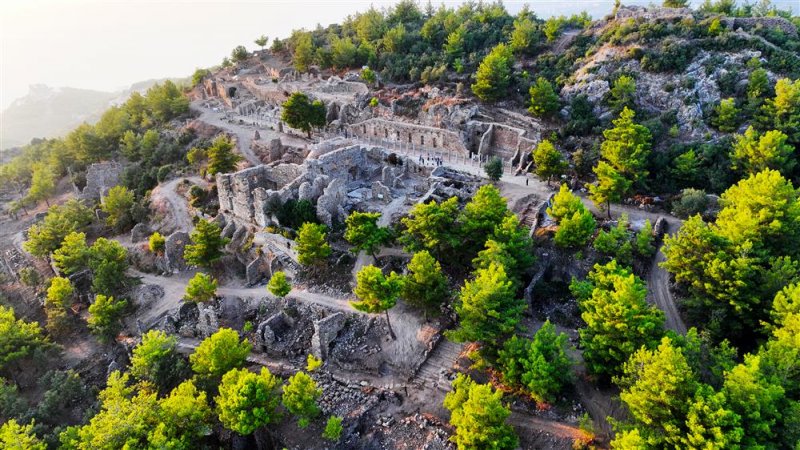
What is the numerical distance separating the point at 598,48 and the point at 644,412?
6093 centimetres

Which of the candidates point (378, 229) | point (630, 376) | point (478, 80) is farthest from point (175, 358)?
point (478, 80)

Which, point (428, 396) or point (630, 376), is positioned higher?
point (630, 376)

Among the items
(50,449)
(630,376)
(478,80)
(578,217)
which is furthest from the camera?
(478,80)

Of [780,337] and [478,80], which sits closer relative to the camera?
[780,337]

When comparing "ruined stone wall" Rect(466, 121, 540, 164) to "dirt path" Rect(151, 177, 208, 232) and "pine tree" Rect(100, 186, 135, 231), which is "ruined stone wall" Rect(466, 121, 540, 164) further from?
"pine tree" Rect(100, 186, 135, 231)

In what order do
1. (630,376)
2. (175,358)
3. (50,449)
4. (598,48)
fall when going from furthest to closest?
1. (598,48)
2. (175,358)
3. (50,449)
4. (630,376)

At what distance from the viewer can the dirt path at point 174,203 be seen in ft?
185

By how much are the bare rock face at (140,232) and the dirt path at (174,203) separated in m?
2.31

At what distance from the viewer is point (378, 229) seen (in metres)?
44.6

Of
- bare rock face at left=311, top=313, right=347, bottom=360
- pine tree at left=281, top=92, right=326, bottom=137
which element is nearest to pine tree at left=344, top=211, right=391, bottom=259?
bare rock face at left=311, top=313, right=347, bottom=360

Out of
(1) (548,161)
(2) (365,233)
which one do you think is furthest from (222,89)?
(1) (548,161)

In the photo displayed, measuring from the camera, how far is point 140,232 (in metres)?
57.7

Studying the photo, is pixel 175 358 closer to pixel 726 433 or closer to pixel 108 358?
pixel 108 358

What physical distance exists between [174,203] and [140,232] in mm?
5128
